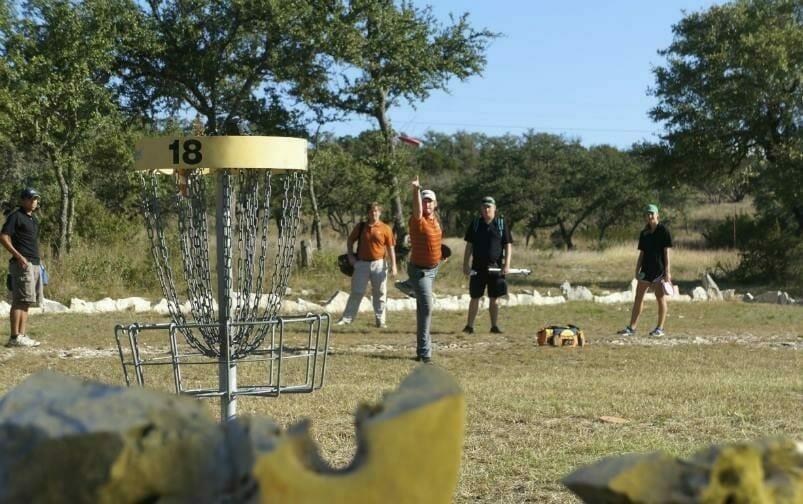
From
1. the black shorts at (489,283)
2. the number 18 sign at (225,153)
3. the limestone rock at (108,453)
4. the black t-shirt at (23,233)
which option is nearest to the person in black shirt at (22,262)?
the black t-shirt at (23,233)

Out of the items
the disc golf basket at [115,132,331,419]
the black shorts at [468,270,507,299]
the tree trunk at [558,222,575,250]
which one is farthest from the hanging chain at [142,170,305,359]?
the tree trunk at [558,222,575,250]

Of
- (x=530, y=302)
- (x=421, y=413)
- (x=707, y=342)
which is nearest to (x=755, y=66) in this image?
(x=530, y=302)

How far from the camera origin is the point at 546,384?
8.79 meters

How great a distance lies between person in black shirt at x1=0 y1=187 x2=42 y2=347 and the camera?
37.8ft

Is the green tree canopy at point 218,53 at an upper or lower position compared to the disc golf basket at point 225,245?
upper

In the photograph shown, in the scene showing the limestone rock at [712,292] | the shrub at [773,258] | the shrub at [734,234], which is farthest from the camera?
the shrub at [734,234]

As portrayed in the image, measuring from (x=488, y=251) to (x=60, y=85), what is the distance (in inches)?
467

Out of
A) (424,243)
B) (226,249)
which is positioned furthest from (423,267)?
(226,249)

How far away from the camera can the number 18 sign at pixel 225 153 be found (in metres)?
4.62

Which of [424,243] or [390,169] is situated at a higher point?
[390,169]

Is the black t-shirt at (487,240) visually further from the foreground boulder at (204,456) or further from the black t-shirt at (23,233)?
the foreground boulder at (204,456)

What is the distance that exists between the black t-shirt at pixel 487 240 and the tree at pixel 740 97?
1612 centimetres

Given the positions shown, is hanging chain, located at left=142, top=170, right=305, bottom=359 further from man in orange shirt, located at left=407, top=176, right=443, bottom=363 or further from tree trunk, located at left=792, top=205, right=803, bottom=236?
tree trunk, located at left=792, top=205, right=803, bottom=236

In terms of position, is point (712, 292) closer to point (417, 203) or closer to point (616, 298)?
point (616, 298)
